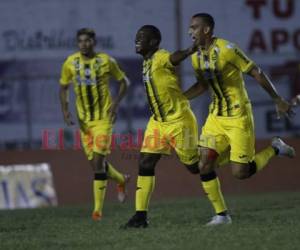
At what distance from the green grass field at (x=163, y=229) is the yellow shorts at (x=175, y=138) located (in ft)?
2.45

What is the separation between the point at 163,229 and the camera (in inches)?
409

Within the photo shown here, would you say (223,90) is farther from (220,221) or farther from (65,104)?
(65,104)

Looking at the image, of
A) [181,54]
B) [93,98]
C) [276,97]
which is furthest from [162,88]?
[93,98]

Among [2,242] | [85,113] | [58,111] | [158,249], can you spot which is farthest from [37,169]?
[158,249]

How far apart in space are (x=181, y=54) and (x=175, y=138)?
1.01m

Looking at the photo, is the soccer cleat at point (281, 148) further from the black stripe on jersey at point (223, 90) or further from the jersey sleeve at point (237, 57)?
the jersey sleeve at point (237, 57)

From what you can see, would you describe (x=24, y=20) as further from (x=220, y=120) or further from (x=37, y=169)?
(x=220, y=120)

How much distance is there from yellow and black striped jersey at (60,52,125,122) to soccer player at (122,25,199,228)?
1.96 metres

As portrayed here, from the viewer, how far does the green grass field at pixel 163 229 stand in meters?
9.19

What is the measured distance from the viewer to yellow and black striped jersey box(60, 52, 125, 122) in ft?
43.0

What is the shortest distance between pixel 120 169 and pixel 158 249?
762cm

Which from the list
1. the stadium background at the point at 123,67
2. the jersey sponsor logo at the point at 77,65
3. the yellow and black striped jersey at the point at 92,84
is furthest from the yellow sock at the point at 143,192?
the stadium background at the point at 123,67

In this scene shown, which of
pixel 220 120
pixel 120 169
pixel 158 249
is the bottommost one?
pixel 120 169

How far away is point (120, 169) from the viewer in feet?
53.9
